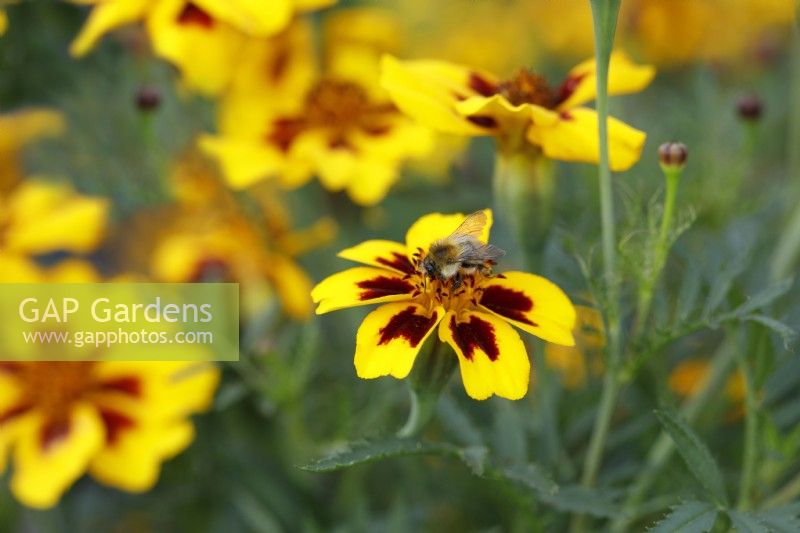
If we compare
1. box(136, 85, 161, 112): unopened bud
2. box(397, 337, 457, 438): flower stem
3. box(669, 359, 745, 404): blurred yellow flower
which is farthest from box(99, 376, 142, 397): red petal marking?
box(669, 359, 745, 404): blurred yellow flower

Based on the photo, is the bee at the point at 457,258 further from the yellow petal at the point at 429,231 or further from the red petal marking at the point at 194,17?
the red petal marking at the point at 194,17

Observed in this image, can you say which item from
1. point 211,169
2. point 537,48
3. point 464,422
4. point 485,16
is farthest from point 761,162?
point 464,422

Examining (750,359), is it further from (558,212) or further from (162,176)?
(162,176)

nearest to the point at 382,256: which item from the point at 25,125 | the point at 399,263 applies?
the point at 399,263

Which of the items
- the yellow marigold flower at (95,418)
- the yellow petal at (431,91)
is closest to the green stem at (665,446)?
the yellow petal at (431,91)

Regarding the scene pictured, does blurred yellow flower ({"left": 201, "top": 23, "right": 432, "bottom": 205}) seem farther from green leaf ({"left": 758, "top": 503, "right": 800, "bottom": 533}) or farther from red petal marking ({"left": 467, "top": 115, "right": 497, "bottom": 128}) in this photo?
green leaf ({"left": 758, "top": 503, "right": 800, "bottom": 533})
